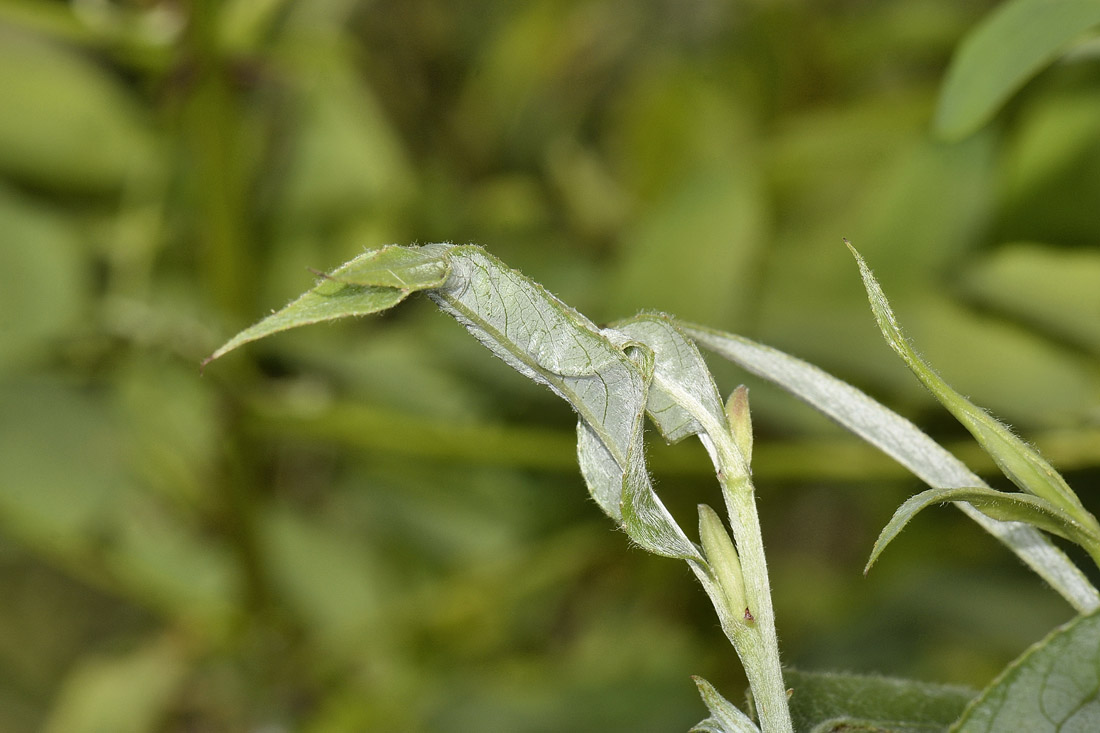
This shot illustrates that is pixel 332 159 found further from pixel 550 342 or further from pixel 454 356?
pixel 550 342

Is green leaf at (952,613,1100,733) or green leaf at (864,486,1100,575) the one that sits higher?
green leaf at (864,486,1100,575)

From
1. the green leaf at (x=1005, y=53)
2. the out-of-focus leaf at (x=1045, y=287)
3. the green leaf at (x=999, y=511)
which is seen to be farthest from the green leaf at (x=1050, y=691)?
the out-of-focus leaf at (x=1045, y=287)

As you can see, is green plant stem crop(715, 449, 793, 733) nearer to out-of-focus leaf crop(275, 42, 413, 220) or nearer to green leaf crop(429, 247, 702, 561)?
green leaf crop(429, 247, 702, 561)

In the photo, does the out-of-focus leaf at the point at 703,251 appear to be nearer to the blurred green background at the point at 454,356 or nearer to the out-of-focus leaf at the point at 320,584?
the blurred green background at the point at 454,356

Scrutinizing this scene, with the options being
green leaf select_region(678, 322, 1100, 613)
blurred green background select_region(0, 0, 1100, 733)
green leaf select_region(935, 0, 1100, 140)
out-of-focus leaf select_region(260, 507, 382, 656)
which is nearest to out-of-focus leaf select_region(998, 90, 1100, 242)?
blurred green background select_region(0, 0, 1100, 733)

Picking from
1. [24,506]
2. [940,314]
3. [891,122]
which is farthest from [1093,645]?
[24,506]
